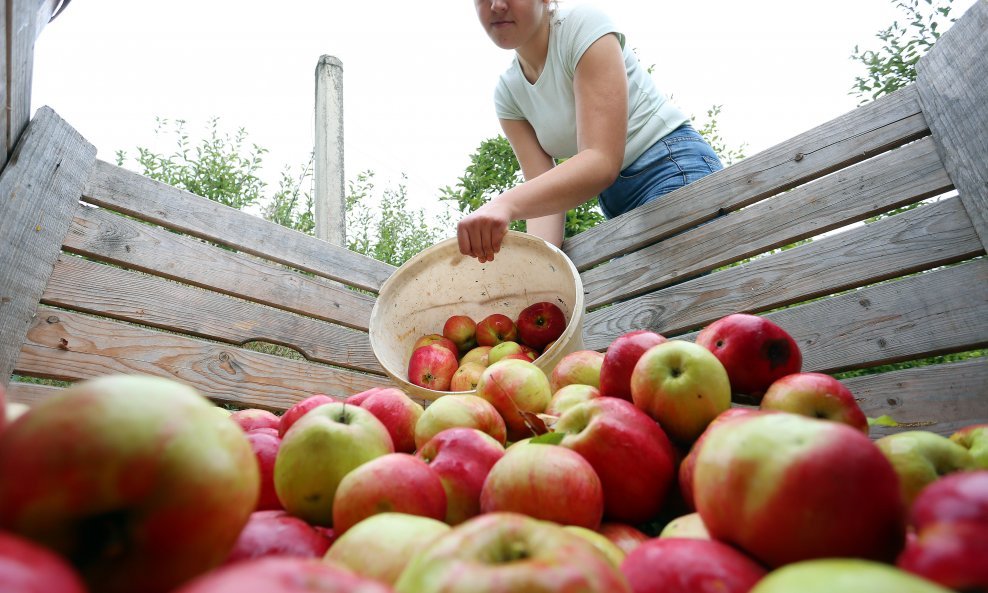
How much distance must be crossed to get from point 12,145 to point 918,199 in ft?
10.7

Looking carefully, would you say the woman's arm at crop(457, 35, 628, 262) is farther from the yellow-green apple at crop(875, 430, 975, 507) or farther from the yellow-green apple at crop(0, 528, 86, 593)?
the yellow-green apple at crop(0, 528, 86, 593)

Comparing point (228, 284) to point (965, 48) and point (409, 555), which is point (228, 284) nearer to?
point (409, 555)

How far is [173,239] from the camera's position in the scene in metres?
2.71

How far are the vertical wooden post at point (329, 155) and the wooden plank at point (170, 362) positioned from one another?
1394mm

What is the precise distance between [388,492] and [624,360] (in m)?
0.67

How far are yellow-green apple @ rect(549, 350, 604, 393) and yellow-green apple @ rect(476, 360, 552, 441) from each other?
0.11 metres

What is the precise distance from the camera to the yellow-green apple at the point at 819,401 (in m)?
1.02

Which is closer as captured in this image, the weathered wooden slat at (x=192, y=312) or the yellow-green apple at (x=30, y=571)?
the yellow-green apple at (x=30, y=571)

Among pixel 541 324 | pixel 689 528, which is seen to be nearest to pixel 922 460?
pixel 689 528

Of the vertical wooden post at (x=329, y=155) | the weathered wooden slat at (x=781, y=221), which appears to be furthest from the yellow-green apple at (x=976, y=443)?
the vertical wooden post at (x=329, y=155)

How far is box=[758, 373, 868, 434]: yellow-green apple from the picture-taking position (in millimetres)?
1018

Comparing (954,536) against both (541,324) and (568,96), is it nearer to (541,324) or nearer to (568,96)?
(541,324)

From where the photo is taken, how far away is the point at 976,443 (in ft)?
3.11

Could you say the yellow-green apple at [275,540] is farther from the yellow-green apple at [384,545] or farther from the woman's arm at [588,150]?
the woman's arm at [588,150]
